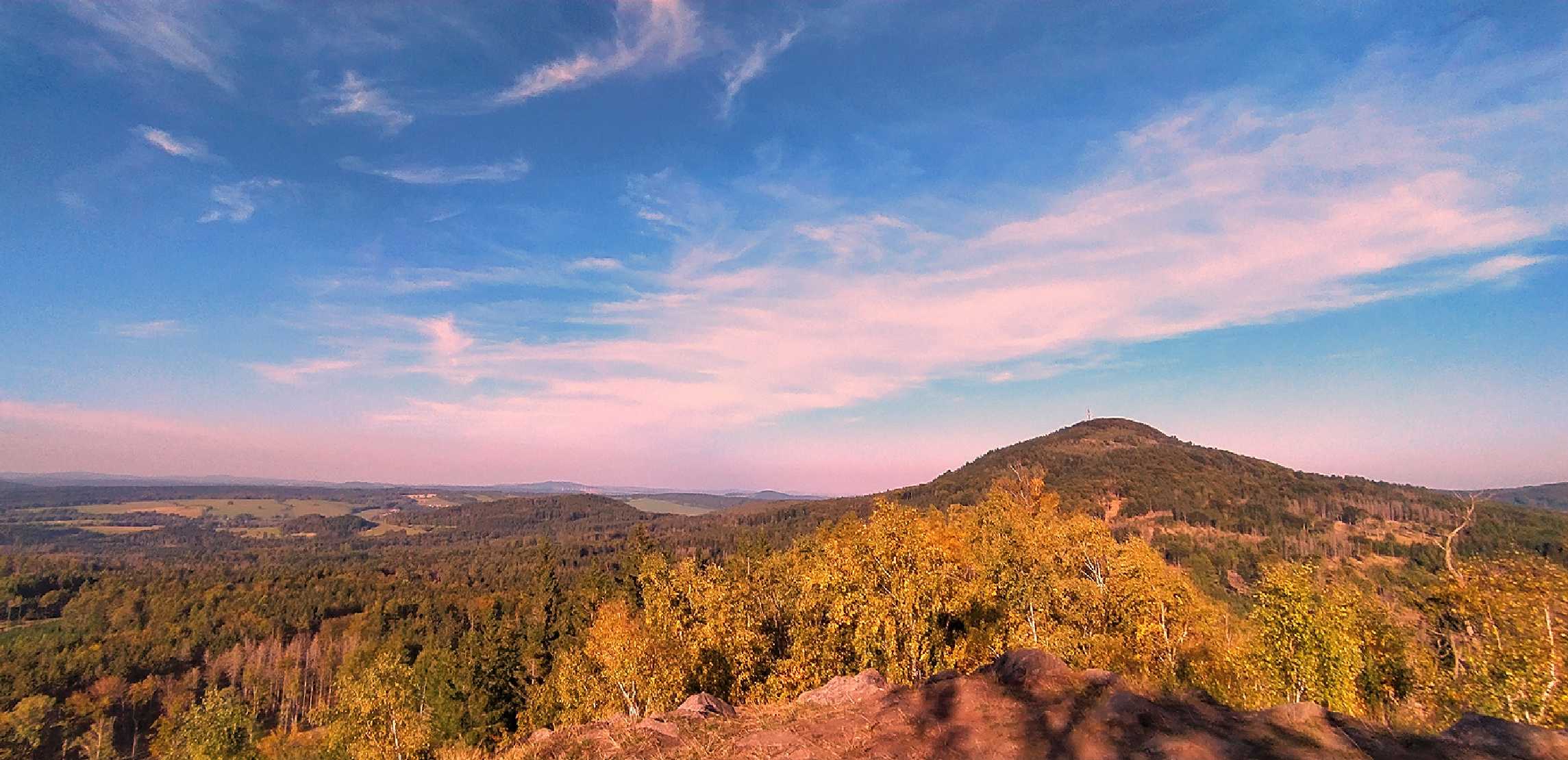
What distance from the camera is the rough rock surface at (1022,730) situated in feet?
38.9

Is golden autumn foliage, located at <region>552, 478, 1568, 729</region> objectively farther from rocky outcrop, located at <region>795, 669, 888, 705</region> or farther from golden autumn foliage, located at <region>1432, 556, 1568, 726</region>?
rocky outcrop, located at <region>795, 669, 888, 705</region>

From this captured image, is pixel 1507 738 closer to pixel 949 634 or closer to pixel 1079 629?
pixel 1079 629

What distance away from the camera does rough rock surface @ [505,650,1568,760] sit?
11.9m

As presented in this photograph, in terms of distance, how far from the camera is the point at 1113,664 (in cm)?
3045

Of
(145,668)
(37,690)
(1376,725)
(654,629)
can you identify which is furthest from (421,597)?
(1376,725)

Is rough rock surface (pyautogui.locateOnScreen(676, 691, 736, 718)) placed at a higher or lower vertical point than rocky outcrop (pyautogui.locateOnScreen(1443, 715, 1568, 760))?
lower

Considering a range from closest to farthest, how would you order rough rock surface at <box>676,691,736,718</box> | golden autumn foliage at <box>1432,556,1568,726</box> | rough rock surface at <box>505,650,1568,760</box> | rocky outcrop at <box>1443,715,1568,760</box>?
rocky outcrop at <box>1443,715,1568,760</box> → rough rock surface at <box>505,650,1568,760</box> → golden autumn foliage at <box>1432,556,1568,726</box> → rough rock surface at <box>676,691,736,718</box>

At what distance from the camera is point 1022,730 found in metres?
14.6

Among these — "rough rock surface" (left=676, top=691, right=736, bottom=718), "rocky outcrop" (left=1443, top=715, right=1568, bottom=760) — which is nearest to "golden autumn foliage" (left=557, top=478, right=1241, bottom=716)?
"rough rock surface" (left=676, top=691, right=736, bottom=718)

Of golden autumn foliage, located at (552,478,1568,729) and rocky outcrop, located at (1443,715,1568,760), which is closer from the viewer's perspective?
rocky outcrop, located at (1443,715,1568,760)

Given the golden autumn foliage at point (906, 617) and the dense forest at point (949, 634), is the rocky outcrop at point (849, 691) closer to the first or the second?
the dense forest at point (949, 634)

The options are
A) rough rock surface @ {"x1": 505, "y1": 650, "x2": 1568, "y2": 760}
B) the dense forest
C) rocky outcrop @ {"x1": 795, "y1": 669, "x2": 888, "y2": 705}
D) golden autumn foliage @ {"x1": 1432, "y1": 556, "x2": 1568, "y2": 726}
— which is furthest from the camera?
the dense forest

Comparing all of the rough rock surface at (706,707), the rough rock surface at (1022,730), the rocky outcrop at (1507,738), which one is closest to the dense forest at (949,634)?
the rough rock surface at (1022,730)

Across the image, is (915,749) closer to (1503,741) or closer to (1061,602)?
(1503,741)
